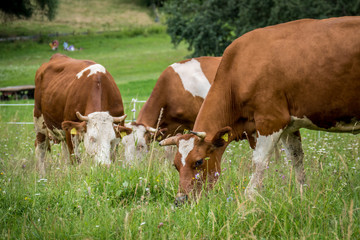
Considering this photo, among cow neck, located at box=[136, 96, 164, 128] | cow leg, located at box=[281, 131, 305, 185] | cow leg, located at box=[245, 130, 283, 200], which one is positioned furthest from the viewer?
cow neck, located at box=[136, 96, 164, 128]

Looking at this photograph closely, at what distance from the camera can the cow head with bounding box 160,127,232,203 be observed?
17.8 ft

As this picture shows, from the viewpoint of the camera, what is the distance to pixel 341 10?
2277 centimetres

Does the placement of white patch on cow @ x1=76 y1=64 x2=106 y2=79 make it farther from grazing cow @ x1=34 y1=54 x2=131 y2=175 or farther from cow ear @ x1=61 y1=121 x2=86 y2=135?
cow ear @ x1=61 y1=121 x2=86 y2=135

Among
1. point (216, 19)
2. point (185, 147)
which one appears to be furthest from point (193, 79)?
point (216, 19)

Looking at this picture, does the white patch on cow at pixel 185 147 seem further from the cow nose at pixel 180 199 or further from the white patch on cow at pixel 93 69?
the white patch on cow at pixel 93 69

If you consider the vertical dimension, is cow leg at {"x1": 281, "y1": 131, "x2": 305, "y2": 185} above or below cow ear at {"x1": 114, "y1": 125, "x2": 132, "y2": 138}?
above

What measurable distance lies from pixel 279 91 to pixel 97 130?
3289 millimetres

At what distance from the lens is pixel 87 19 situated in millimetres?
58219

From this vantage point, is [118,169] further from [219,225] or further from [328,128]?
[328,128]

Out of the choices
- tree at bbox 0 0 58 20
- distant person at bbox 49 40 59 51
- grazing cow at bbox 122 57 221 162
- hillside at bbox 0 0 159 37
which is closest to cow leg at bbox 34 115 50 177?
grazing cow at bbox 122 57 221 162

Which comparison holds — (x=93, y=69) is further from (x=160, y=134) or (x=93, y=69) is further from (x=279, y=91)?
(x=279, y=91)

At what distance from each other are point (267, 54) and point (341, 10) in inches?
756

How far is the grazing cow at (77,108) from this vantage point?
7.43 meters

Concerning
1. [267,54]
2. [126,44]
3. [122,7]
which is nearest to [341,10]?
[267,54]
